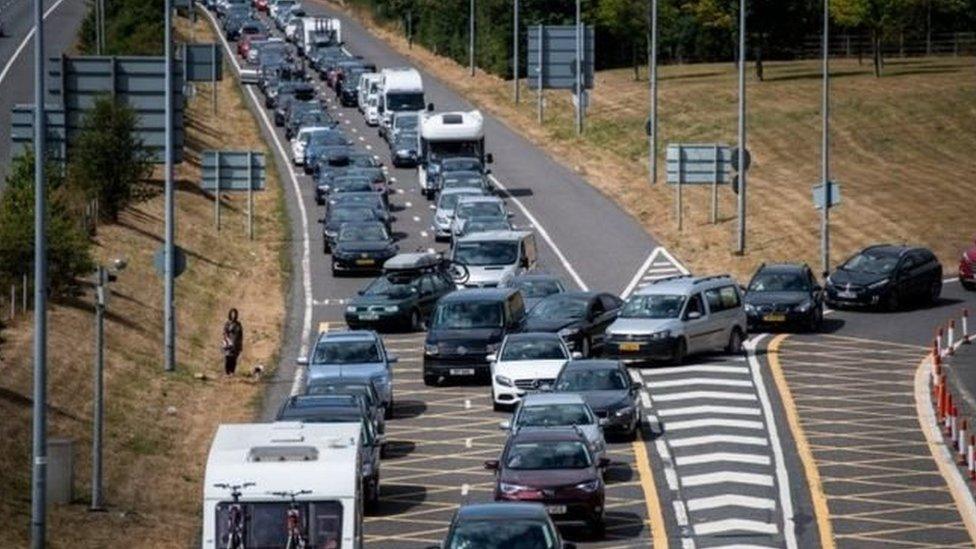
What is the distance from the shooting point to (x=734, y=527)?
1452 inches

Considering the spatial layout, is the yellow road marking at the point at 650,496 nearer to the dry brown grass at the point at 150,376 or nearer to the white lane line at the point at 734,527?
the white lane line at the point at 734,527

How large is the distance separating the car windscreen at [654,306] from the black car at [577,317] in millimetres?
618

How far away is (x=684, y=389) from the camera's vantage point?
161ft

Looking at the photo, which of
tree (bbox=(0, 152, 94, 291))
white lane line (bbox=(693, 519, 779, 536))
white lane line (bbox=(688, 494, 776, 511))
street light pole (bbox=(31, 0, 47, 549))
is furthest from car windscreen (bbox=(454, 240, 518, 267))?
street light pole (bbox=(31, 0, 47, 549))

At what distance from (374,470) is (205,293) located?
25387mm

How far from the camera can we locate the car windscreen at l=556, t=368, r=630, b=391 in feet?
145

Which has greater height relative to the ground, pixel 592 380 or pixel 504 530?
pixel 592 380

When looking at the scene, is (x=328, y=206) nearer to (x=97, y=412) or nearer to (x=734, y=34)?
(x=97, y=412)

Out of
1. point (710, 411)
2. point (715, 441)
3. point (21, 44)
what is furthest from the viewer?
point (21, 44)

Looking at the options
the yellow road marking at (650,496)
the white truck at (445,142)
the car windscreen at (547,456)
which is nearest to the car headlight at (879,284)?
the yellow road marking at (650,496)

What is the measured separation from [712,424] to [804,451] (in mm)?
2550

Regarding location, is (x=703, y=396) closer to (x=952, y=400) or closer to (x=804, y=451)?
(x=952, y=400)

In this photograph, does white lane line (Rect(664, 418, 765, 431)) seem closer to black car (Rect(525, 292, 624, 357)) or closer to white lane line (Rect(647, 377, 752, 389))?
white lane line (Rect(647, 377, 752, 389))

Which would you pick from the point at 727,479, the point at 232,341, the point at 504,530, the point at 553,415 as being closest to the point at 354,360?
the point at 232,341
